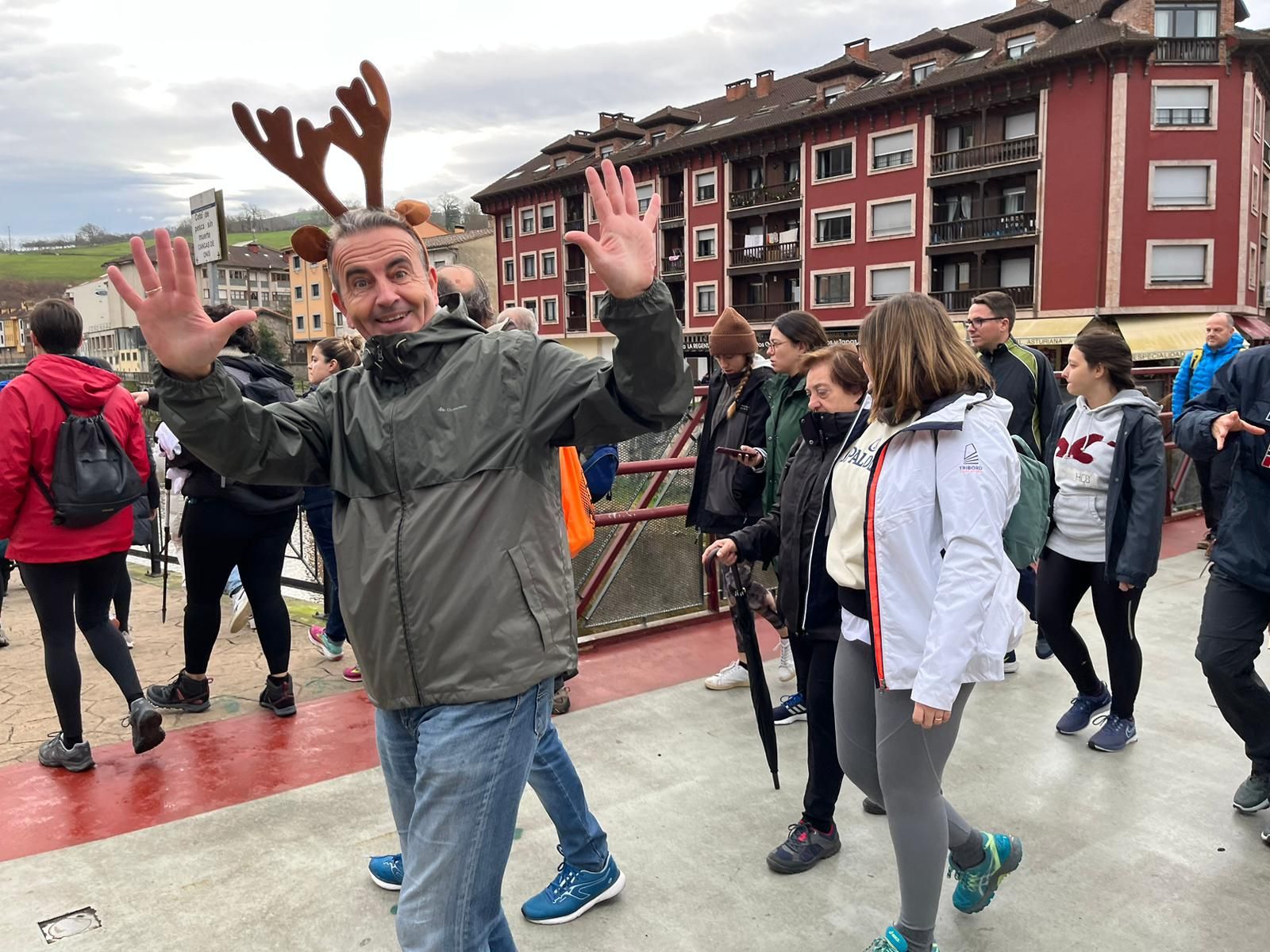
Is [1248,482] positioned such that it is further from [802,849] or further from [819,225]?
[819,225]

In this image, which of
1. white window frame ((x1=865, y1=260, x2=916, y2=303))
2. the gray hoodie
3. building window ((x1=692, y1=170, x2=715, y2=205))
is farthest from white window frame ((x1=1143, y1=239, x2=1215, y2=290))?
the gray hoodie

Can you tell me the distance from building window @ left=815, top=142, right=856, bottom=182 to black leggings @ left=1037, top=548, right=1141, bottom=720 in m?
32.7

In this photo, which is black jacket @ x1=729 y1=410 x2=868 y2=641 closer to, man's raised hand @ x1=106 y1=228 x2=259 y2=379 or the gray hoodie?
the gray hoodie

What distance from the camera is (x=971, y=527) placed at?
221 cm

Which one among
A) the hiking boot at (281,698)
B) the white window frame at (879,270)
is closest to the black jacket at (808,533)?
the hiking boot at (281,698)

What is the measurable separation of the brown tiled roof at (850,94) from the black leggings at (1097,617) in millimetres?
29175

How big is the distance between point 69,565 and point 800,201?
34898 millimetres

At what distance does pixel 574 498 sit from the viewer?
132 inches

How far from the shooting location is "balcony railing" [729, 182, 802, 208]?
36000 millimetres

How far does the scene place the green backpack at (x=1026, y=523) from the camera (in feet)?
7.81

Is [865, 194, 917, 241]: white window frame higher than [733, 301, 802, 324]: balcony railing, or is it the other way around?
[865, 194, 917, 241]: white window frame

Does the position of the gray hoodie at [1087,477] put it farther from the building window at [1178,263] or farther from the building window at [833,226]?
the building window at [833,226]

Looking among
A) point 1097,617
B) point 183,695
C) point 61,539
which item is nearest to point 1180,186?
point 1097,617

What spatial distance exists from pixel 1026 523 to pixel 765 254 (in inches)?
1427
